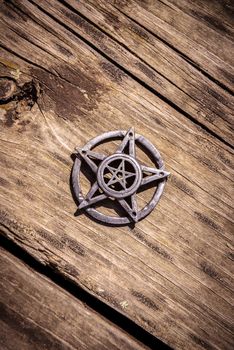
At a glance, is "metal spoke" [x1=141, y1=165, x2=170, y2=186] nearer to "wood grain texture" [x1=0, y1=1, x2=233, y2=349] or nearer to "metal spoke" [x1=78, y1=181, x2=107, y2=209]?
"wood grain texture" [x1=0, y1=1, x2=233, y2=349]

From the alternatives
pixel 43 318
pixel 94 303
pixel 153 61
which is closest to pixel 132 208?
pixel 94 303

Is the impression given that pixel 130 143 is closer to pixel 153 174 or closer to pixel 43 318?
pixel 153 174

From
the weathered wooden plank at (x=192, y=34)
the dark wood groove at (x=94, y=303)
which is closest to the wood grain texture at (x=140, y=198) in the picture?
the dark wood groove at (x=94, y=303)

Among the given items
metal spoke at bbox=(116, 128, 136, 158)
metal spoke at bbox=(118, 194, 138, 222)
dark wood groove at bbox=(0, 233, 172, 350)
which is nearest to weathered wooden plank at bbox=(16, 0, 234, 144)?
metal spoke at bbox=(116, 128, 136, 158)

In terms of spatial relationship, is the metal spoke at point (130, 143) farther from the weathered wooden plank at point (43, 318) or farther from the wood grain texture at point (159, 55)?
the weathered wooden plank at point (43, 318)

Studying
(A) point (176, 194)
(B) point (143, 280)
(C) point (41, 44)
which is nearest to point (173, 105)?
(A) point (176, 194)
